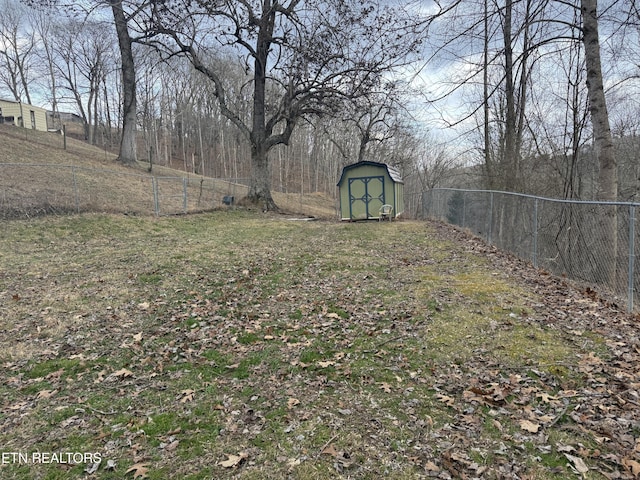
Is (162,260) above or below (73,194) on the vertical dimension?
below

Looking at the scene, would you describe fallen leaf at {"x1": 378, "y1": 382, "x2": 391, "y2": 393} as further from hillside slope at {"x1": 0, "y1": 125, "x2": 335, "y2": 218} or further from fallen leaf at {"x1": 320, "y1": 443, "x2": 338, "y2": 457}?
hillside slope at {"x1": 0, "y1": 125, "x2": 335, "y2": 218}

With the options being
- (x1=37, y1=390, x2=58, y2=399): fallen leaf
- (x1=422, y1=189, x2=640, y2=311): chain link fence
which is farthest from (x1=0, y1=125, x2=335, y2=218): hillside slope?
(x1=422, y1=189, x2=640, y2=311): chain link fence

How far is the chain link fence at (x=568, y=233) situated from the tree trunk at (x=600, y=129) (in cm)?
3

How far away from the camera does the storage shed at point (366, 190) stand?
17.9 metres

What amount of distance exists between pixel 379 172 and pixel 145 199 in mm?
10569

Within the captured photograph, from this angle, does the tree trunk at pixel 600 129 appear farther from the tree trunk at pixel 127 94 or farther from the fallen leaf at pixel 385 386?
the tree trunk at pixel 127 94

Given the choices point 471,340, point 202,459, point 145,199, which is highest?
point 145,199

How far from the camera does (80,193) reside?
50.3 feet

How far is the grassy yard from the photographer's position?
281 cm

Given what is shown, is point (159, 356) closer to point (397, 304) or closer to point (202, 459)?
point (202, 459)

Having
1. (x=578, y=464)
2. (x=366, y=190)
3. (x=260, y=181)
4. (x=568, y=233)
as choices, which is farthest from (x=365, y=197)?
(x=578, y=464)

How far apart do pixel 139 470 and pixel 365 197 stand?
1617cm

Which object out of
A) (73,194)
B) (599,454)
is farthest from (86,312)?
(73,194)

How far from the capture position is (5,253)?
8.88 meters
